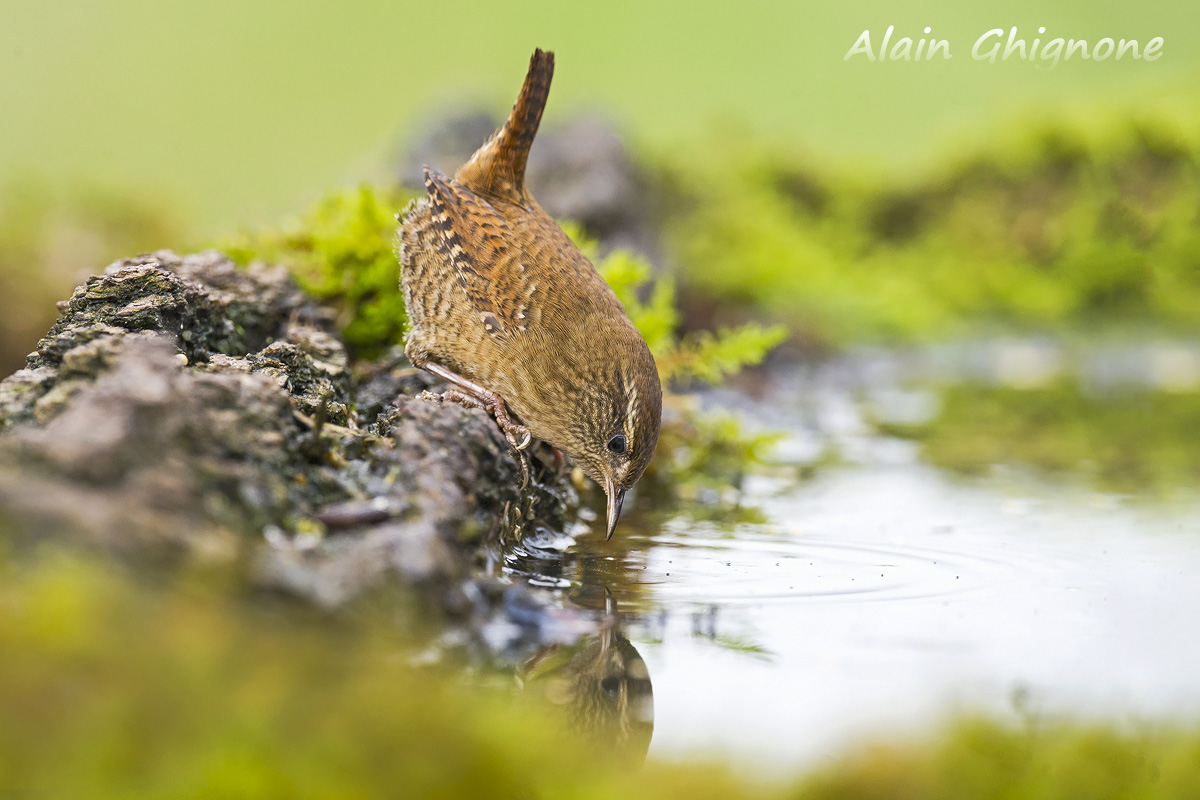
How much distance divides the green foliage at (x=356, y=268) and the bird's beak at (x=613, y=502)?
1568mm

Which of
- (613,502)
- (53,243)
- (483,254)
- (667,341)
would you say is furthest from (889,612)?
(53,243)

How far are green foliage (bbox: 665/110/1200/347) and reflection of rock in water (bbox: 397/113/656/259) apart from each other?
4.32 ft

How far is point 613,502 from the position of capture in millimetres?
4125

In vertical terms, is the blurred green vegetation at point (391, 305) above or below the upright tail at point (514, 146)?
below

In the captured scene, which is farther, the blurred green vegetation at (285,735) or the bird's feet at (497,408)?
the bird's feet at (497,408)

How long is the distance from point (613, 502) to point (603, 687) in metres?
1.60

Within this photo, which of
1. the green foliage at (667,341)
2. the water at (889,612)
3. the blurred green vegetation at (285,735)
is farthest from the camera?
the green foliage at (667,341)

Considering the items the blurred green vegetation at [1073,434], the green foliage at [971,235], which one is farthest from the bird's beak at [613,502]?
the green foliage at [971,235]

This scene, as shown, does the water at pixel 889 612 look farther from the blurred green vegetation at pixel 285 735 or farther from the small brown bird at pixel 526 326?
the small brown bird at pixel 526 326

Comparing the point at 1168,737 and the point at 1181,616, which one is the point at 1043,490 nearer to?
the point at 1181,616

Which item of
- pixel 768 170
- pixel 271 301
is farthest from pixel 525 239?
pixel 768 170

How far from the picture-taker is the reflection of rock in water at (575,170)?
1033 cm

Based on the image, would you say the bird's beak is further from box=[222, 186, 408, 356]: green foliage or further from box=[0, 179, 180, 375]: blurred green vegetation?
box=[0, 179, 180, 375]: blurred green vegetation

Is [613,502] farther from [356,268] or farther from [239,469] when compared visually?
[356,268]
